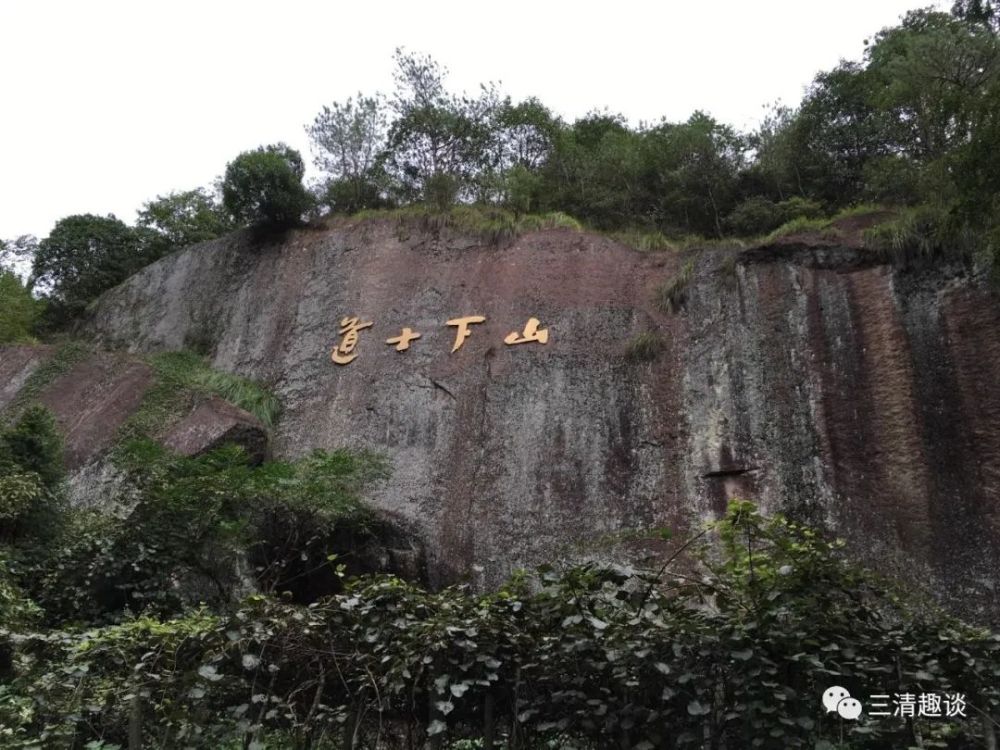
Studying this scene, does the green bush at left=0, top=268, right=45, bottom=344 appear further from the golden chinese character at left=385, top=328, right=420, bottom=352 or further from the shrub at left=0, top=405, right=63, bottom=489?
the golden chinese character at left=385, top=328, right=420, bottom=352

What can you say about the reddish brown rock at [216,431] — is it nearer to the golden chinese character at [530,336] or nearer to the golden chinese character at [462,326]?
the golden chinese character at [462,326]

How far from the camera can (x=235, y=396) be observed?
1083 centimetres

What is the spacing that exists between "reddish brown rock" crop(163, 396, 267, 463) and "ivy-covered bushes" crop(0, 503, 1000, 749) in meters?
4.98

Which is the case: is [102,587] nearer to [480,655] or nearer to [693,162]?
[480,655]

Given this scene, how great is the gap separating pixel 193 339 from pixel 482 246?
4.43 meters

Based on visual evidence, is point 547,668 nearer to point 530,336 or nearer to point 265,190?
point 530,336

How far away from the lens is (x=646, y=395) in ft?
30.5

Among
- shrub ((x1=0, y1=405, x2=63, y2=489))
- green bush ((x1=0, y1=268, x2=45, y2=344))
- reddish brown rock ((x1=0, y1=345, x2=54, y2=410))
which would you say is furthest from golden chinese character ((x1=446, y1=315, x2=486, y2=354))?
green bush ((x1=0, y1=268, x2=45, y2=344))

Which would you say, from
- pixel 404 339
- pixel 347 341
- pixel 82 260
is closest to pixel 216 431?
pixel 347 341

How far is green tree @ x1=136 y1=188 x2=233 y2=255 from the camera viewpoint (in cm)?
1596

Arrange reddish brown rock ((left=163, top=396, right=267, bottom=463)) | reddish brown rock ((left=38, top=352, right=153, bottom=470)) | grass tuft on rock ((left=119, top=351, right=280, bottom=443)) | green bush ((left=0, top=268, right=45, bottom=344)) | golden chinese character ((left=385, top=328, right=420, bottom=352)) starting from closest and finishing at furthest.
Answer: reddish brown rock ((left=163, top=396, right=267, bottom=463)) < grass tuft on rock ((left=119, top=351, right=280, bottom=443)) < reddish brown rock ((left=38, top=352, right=153, bottom=470)) < golden chinese character ((left=385, top=328, right=420, bottom=352)) < green bush ((left=0, top=268, right=45, bottom=344))

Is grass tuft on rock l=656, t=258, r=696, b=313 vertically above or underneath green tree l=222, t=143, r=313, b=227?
underneath

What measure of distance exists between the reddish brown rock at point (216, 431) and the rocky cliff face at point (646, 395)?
57 cm

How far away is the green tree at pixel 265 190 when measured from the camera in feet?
40.8
